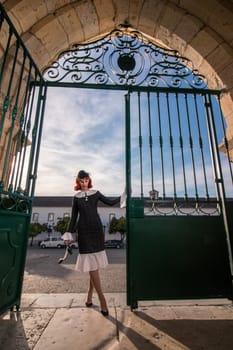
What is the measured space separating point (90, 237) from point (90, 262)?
31 cm

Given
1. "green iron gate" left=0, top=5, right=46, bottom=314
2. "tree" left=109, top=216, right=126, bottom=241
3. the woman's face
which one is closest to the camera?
"green iron gate" left=0, top=5, right=46, bottom=314

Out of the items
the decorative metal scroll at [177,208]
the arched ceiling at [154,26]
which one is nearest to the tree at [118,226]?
the decorative metal scroll at [177,208]

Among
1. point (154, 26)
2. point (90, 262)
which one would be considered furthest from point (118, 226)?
point (154, 26)

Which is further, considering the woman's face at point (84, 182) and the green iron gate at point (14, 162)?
the woman's face at point (84, 182)

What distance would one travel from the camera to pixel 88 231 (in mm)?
2461

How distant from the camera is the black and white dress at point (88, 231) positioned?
240 centimetres

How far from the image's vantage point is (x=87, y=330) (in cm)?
184

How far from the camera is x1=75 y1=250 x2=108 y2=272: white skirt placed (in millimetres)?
2365

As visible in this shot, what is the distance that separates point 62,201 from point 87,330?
38.0 metres

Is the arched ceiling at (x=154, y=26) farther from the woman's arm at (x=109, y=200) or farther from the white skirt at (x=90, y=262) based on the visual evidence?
the white skirt at (x=90, y=262)

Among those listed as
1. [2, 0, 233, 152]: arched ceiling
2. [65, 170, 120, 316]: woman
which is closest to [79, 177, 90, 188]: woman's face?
[65, 170, 120, 316]: woman

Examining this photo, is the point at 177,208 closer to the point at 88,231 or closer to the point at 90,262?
the point at 88,231

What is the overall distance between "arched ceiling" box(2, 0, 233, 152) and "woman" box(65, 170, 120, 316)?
7.40 feet

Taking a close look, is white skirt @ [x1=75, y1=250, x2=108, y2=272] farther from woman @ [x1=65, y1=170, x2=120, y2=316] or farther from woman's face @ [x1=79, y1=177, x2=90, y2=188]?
woman's face @ [x1=79, y1=177, x2=90, y2=188]
